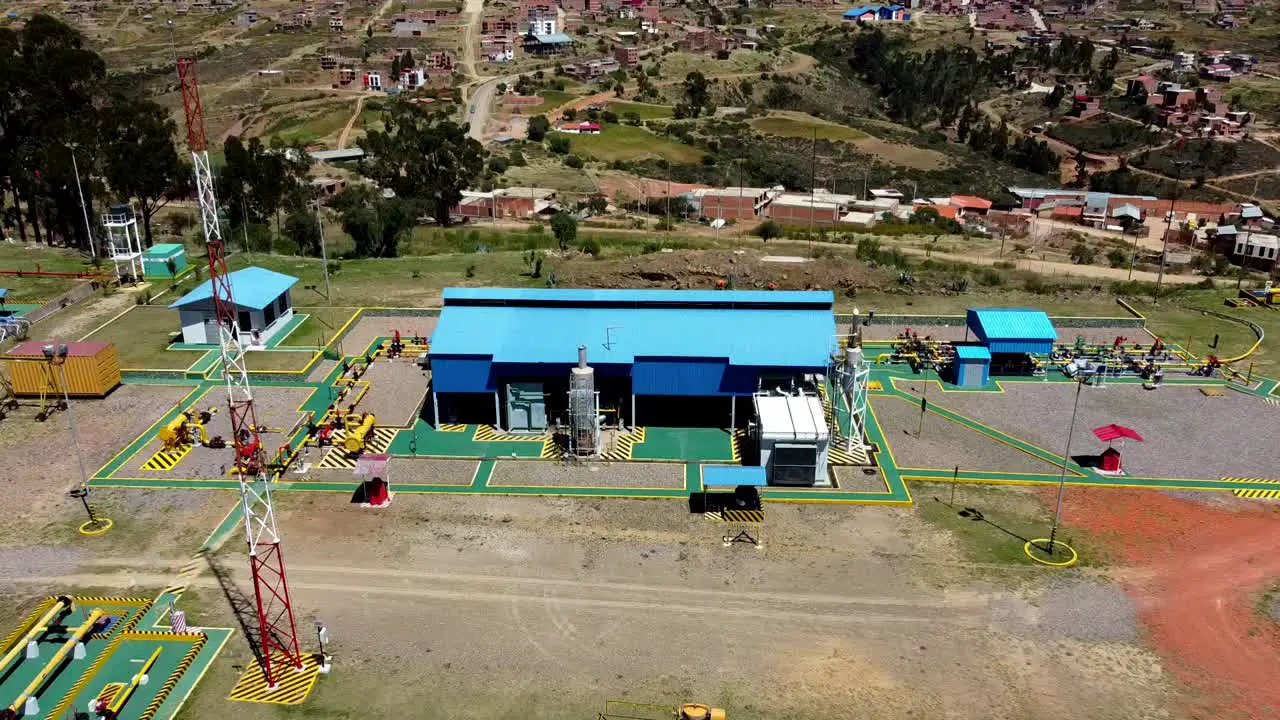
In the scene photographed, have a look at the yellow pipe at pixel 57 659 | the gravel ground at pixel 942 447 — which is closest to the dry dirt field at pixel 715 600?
the gravel ground at pixel 942 447

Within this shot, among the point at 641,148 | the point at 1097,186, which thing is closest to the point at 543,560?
the point at 641,148

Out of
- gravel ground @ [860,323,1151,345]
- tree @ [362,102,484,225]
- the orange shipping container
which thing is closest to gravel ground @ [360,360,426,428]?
the orange shipping container

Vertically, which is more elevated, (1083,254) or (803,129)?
(803,129)

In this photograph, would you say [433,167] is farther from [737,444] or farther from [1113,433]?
[1113,433]

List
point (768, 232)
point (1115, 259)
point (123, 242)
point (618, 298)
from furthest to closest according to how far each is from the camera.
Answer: point (768, 232) → point (1115, 259) → point (123, 242) → point (618, 298)

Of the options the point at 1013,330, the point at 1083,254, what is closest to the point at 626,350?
the point at 1013,330

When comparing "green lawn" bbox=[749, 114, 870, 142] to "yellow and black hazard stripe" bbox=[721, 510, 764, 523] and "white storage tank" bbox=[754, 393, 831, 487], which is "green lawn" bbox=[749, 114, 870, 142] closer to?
"white storage tank" bbox=[754, 393, 831, 487]

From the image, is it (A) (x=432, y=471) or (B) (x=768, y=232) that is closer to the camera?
(A) (x=432, y=471)
